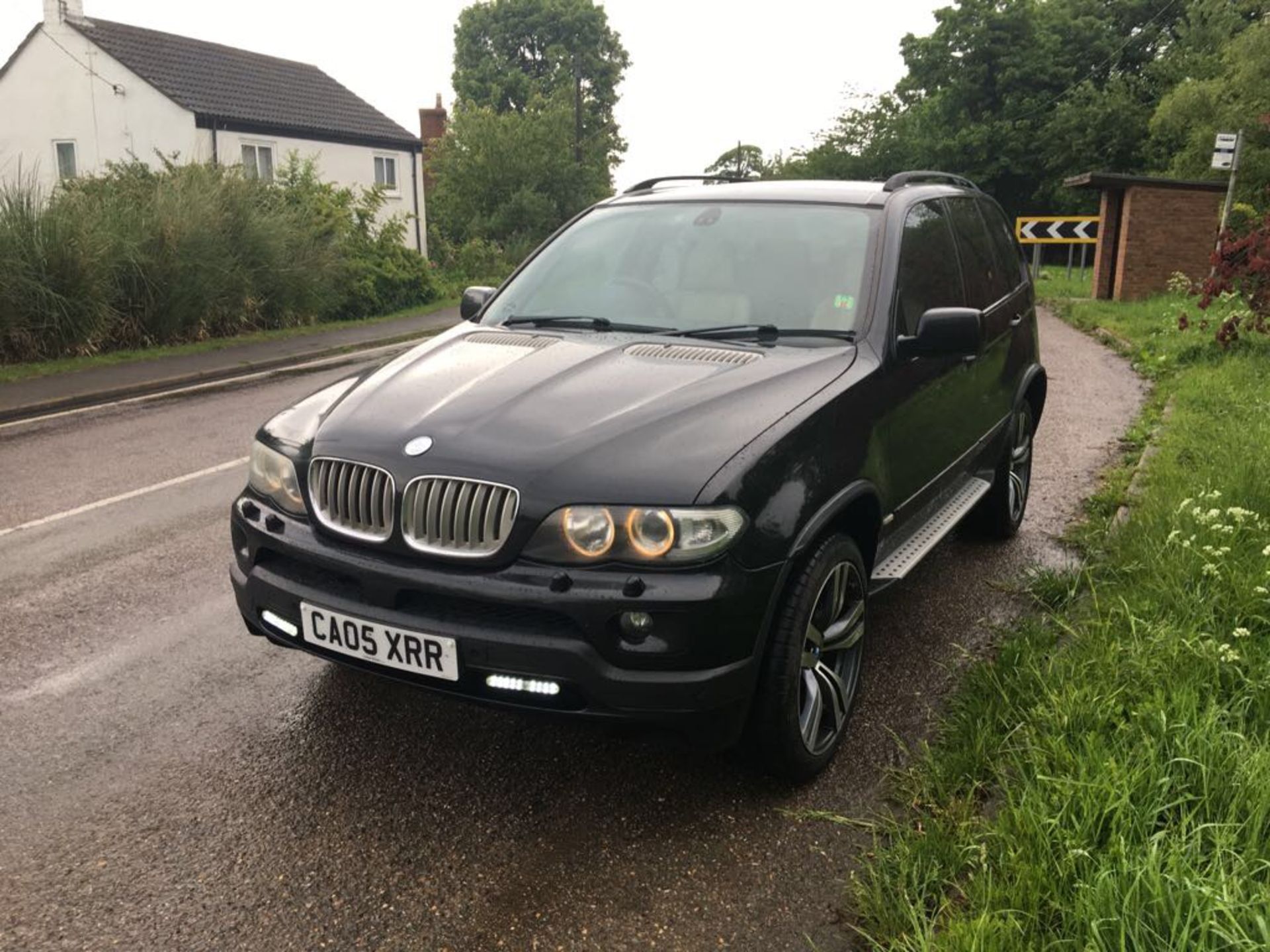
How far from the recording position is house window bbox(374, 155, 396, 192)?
37094mm

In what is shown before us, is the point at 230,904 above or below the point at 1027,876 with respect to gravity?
below

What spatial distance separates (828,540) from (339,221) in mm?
18790

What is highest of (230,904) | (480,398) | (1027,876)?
(480,398)

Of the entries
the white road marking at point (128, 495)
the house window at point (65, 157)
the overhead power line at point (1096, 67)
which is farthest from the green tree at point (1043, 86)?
the white road marking at point (128, 495)

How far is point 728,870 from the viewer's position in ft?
9.25

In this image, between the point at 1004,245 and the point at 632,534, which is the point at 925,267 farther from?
the point at 632,534

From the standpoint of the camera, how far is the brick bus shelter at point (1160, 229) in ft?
65.4

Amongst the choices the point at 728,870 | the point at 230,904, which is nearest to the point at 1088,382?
the point at 728,870

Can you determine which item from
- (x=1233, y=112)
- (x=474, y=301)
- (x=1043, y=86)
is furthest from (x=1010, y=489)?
(x=1043, y=86)

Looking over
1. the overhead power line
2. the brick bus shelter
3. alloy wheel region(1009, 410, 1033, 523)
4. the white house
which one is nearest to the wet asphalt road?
alloy wheel region(1009, 410, 1033, 523)

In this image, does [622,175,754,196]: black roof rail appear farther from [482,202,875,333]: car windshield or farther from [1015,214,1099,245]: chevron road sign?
[1015,214,1099,245]: chevron road sign

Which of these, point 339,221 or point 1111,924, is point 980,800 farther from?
point 339,221

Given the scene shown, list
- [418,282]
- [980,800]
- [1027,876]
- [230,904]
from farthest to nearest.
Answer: [418,282] → [980,800] → [230,904] → [1027,876]

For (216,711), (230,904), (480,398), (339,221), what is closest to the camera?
(230,904)
